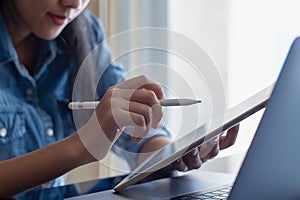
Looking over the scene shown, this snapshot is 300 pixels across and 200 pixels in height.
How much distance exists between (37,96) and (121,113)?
50 cm

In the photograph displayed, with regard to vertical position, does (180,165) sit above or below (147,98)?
below

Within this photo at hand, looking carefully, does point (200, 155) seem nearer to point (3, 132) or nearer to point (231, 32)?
point (3, 132)

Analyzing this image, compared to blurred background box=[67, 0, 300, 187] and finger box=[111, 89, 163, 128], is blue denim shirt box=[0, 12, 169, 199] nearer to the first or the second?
blurred background box=[67, 0, 300, 187]

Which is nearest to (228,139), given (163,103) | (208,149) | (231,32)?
(208,149)

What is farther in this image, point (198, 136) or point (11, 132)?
point (11, 132)

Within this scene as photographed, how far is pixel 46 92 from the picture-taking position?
102 cm

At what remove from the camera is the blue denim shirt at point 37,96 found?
0.93 meters

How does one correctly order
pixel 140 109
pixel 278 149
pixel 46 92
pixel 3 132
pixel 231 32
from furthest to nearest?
pixel 231 32 < pixel 46 92 < pixel 3 132 < pixel 140 109 < pixel 278 149

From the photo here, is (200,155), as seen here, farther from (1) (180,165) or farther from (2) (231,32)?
(2) (231,32)

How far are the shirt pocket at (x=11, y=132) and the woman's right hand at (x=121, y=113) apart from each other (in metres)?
0.39

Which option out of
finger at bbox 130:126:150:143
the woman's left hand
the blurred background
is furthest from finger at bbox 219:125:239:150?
the blurred background

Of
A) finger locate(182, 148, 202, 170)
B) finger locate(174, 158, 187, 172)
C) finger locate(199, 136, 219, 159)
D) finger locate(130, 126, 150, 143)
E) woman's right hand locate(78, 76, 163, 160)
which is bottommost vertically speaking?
finger locate(174, 158, 187, 172)

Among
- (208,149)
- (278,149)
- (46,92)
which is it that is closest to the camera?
(278,149)

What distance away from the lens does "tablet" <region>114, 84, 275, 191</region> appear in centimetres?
50
